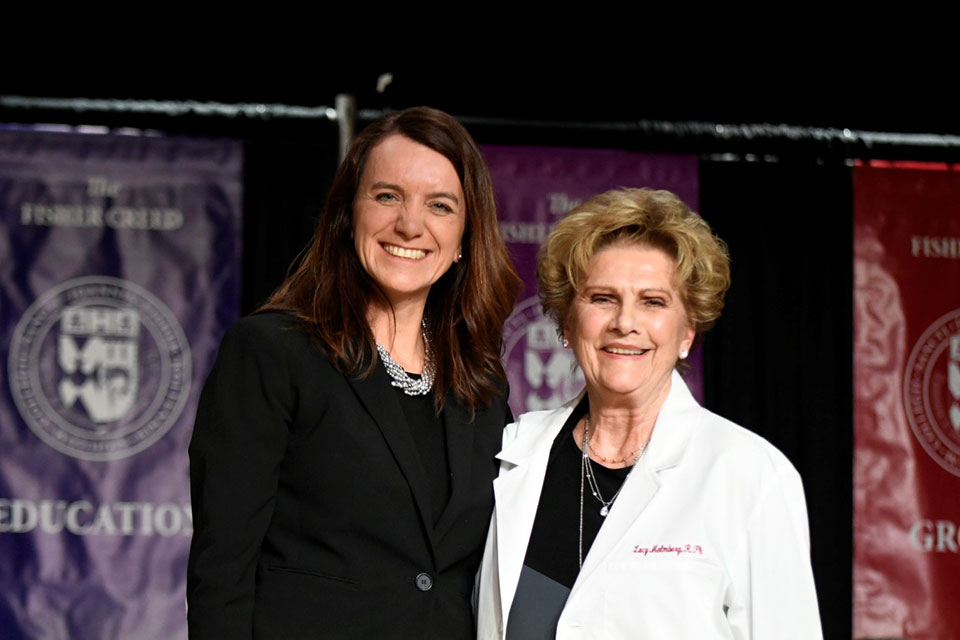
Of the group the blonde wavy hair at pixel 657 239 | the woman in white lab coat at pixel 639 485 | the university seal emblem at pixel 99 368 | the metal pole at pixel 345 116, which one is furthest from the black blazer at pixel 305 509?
the university seal emblem at pixel 99 368

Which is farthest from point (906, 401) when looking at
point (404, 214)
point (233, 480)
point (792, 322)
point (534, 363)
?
point (233, 480)

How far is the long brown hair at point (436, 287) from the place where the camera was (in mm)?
2066

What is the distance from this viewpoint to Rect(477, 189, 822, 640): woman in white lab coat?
1870 millimetres

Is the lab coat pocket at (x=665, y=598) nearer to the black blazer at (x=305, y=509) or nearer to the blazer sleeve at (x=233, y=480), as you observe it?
the black blazer at (x=305, y=509)

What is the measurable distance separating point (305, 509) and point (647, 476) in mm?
575

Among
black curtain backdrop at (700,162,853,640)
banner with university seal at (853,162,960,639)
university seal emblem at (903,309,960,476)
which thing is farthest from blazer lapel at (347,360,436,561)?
university seal emblem at (903,309,960,476)

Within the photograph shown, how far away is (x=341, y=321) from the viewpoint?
2.07 meters

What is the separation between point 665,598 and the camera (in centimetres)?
188

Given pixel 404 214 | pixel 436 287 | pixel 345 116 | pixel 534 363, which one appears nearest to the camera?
pixel 404 214

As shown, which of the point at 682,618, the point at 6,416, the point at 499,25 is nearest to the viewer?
the point at 682,618

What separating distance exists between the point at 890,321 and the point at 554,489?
2260mm

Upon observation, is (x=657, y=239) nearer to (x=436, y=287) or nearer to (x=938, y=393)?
(x=436, y=287)

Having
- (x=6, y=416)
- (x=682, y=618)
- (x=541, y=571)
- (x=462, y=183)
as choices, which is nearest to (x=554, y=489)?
(x=541, y=571)

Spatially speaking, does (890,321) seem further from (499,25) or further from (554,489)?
(554,489)
